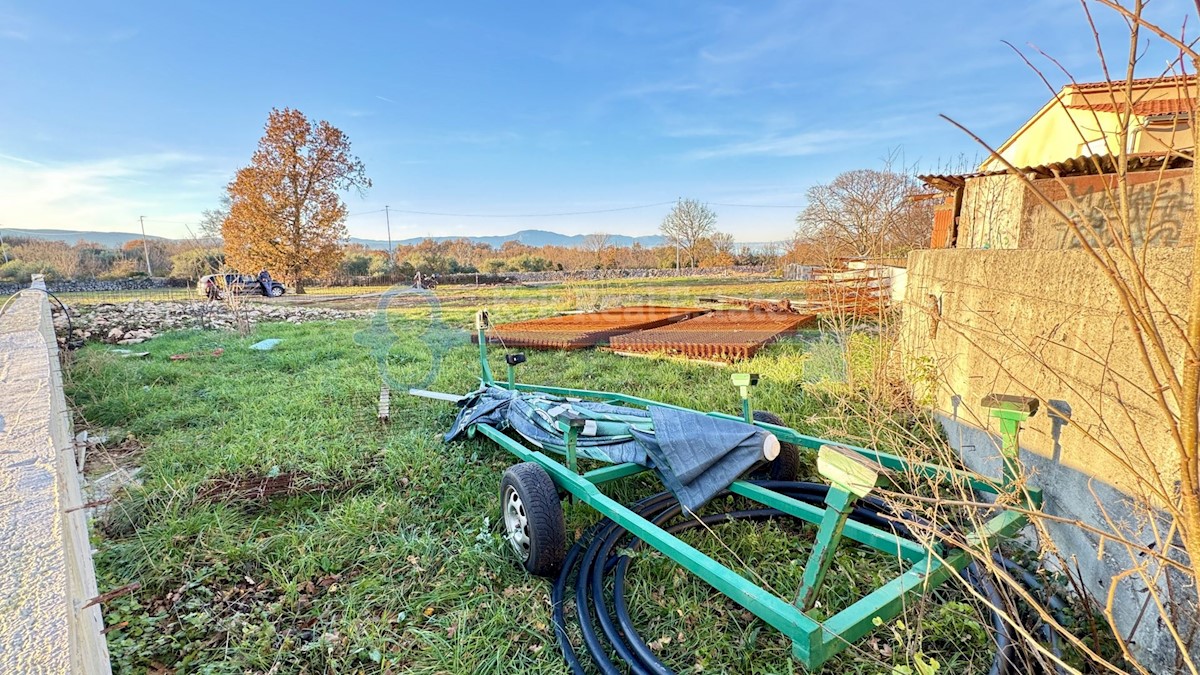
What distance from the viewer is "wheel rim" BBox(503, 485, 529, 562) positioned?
8.03 feet

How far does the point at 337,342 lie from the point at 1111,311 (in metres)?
9.04

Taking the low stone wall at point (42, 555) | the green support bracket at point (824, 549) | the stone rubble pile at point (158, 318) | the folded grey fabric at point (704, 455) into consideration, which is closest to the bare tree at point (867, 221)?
the folded grey fabric at point (704, 455)

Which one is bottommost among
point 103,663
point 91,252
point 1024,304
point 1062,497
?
point 103,663

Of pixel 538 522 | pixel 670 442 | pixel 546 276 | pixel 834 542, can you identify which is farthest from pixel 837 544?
pixel 546 276

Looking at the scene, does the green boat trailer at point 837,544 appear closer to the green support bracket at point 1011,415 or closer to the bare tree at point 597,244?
the green support bracket at point 1011,415

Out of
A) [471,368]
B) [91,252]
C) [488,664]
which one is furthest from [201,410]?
Answer: [91,252]

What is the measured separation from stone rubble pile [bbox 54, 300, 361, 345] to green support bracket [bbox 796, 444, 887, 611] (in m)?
10.8

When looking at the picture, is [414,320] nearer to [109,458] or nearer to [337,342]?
[337,342]

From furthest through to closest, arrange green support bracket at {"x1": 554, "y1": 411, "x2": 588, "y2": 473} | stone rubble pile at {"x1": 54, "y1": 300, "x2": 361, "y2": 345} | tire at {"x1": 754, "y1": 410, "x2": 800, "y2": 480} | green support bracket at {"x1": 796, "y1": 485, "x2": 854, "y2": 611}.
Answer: stone rubble pile at {"x1": 54, "y1": 300, "x2": 361, "y2": 345} → tire at {"x1": 754, "y1": 410, "x2": 800, "y2": 480} → green support bracket at {"x1": 554, "y1": 411, "x2": 588, "y2": 473} → green support bracket at {"x1": 796, "y1": 485, "x2": 854, "y2": 611}

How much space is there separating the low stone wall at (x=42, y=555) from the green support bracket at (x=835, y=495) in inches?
73.9

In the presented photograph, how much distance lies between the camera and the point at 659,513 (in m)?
2.68

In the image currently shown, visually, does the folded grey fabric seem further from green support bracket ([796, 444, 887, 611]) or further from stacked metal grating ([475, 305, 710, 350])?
stacked metal grating ([475, 305, 710, 350])

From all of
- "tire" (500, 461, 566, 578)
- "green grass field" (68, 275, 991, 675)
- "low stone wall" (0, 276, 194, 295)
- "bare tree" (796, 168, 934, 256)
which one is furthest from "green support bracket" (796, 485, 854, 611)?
"low stone wall" (0, 276, 194, 295)

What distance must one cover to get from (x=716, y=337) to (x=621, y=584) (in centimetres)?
515
